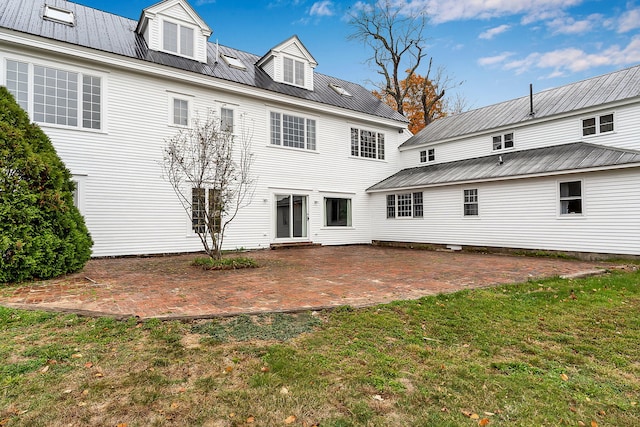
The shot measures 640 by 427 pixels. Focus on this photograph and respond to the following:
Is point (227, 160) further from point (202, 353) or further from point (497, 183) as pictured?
point (497, 183)

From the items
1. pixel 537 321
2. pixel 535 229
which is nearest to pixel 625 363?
pixel 537 321

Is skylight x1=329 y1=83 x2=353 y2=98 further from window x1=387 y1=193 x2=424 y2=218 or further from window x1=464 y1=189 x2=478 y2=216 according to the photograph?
window x1=464 y1=189 x2=478 y2=216

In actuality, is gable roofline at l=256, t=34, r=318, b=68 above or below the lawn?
above

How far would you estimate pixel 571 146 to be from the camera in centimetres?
1245

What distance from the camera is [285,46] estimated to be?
14500 mm

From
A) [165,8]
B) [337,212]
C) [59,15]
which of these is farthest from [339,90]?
[59,15]

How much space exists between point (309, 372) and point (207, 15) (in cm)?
1885

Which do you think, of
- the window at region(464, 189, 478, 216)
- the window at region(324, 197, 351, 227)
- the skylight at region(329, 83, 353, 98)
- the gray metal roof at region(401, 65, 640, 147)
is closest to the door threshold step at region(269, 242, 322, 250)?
the window at region(324, 197, 351, 227)

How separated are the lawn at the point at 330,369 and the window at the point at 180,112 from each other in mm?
8588

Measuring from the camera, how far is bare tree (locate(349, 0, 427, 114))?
25469mm

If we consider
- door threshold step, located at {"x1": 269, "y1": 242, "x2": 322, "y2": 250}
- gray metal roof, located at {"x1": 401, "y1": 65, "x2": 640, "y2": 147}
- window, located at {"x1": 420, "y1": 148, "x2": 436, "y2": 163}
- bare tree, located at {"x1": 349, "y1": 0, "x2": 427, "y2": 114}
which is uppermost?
bare tree, located at {"x1": 349, "y1": 0, "x2": 427, "y2": 114}

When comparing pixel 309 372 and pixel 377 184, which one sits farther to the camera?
pixel 377 184

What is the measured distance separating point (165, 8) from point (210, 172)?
6.62m

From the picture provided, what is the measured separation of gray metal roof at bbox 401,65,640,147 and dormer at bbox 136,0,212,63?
35.9ft
